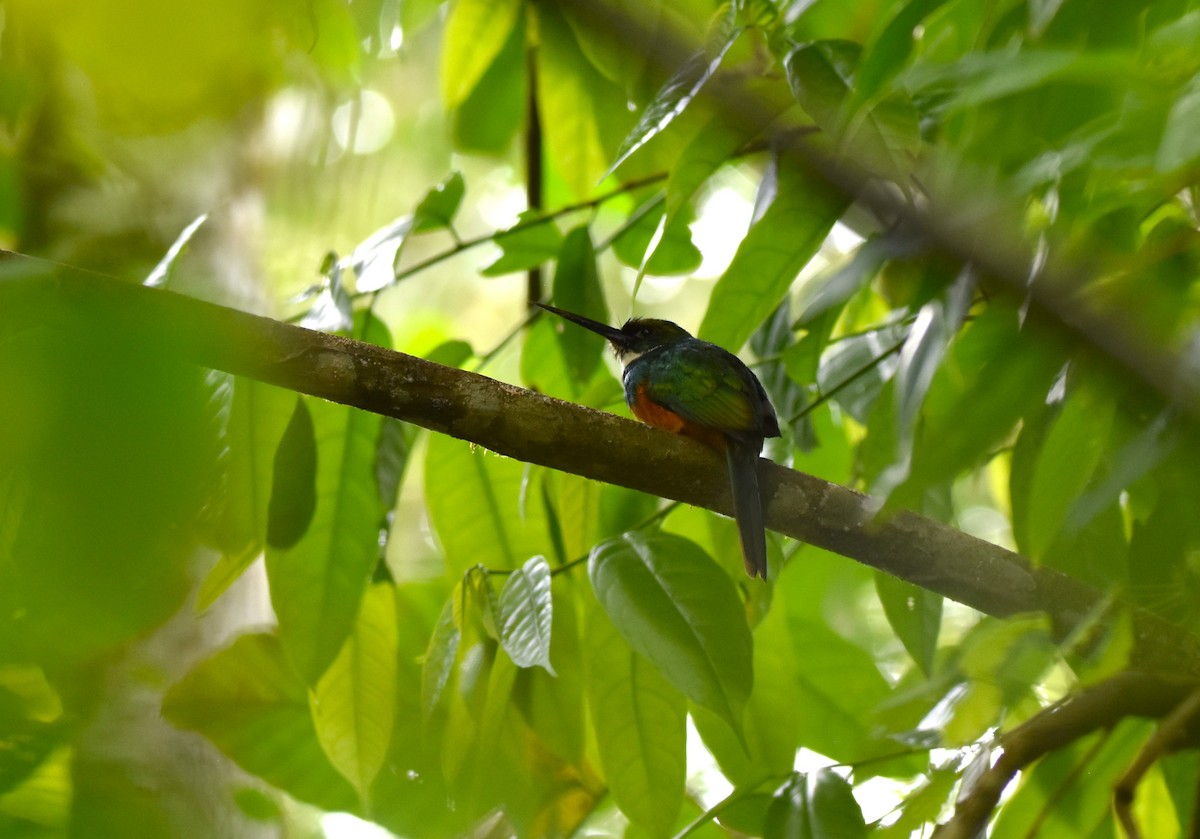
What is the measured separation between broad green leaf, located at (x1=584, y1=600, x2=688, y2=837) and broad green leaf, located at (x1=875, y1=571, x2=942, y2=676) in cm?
35

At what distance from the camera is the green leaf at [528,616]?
132 centimetres

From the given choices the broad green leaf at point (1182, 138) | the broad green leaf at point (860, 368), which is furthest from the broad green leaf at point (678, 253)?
the broad green leaf at point (1182, 138)

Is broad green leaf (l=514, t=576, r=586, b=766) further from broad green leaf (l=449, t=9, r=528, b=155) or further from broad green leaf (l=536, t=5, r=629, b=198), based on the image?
broad green leaf (l=449, t=9, r=528, b=155)

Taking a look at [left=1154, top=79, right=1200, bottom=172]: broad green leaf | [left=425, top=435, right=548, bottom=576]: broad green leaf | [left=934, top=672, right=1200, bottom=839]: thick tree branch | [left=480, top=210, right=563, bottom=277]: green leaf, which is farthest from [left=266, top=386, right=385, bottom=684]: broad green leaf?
[left=1154, top=79, right=1200, bottom=172]: broad green leaf

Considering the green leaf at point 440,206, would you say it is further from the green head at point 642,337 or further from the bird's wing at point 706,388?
the green head at point 642,337

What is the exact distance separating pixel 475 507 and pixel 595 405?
28cm

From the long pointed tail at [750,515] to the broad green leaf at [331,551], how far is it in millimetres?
575

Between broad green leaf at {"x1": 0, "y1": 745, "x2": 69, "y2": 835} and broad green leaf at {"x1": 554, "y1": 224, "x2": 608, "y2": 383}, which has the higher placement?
broad green leaf at {"x1": 554, "y1": 224, "x2": 608, "y2": 383}

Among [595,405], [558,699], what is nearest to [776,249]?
[595,405]

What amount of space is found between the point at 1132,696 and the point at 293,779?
1335 mm

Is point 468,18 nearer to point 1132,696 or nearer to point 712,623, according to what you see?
point 712,623

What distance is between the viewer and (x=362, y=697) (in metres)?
1.70

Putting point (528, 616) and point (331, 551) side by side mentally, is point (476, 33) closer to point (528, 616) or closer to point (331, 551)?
point (331, 551)

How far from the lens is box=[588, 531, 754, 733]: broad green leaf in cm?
129
